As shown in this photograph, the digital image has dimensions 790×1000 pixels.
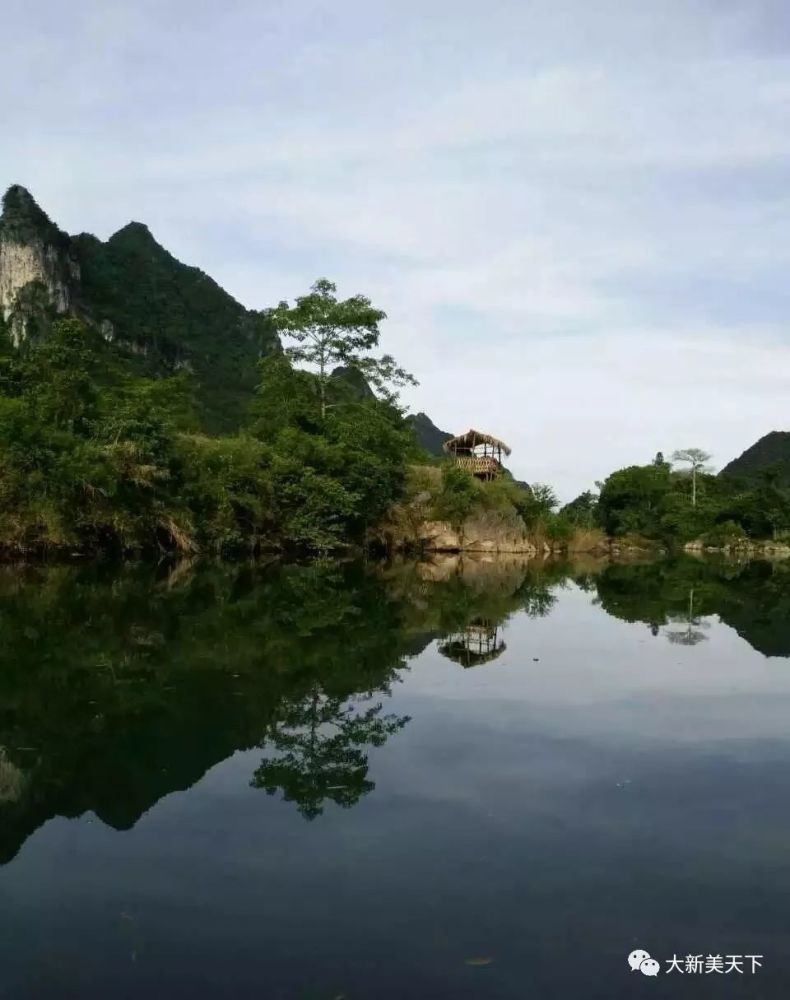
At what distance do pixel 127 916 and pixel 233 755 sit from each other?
2.27 m

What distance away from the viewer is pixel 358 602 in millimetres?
15172

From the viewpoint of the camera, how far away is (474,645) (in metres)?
10.7

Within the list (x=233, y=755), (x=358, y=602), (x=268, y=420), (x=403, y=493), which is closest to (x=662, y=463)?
(x=403, y=493)

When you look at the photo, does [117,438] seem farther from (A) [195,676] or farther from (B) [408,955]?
(B) [408,955]

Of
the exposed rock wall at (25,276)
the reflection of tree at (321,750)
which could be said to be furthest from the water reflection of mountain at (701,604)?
the exposed rock wall at (25,276)

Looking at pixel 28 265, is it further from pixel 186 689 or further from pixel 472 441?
pixel 186 689

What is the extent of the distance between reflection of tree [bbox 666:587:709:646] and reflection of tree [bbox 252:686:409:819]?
578 centimetres

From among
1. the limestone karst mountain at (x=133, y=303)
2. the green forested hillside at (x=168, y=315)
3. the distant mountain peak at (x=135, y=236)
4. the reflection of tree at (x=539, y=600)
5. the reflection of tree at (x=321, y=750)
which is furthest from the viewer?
the distant mountain peak at (x=135, y=236)

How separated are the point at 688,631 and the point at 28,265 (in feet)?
324

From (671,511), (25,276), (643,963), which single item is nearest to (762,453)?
(671,511)

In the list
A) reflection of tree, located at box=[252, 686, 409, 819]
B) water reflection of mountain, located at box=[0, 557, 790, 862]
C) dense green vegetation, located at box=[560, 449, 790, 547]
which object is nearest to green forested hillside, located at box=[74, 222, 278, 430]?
dense green vegetation, located at box=[560, 449, 790, 547]

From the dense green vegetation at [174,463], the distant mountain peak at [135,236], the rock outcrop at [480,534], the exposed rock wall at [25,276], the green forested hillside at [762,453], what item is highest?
the distant mountain peak at [135,236]

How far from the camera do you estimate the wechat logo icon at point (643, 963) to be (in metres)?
3.01

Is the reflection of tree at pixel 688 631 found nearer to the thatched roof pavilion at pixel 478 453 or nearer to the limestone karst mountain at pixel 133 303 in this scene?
the thatched roof pavilion at pixel 478 453
